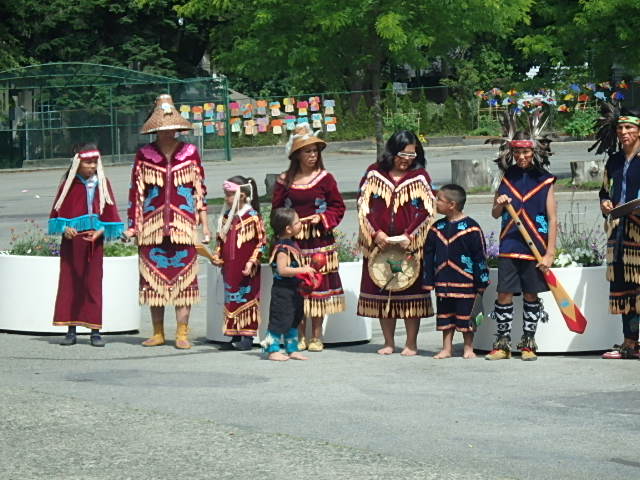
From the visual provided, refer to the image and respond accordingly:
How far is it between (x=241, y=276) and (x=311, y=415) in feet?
10.2

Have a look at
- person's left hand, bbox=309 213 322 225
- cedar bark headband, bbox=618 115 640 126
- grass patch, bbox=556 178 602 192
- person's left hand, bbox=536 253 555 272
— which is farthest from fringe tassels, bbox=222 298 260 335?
grass patch, bbox=556 178 602 192

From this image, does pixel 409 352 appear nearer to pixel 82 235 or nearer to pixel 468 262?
pixel 468 262

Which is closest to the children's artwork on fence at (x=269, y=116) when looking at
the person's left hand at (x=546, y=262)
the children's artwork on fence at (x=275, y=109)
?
the children's artwork on fence at (x=275, y=109)

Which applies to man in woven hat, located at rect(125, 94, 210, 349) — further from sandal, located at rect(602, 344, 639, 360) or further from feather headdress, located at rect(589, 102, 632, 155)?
sandal, located at rect(602, 344, 639, 360)

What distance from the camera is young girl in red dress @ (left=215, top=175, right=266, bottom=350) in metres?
11.7

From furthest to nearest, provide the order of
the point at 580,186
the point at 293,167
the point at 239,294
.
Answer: the point at 580,186 → the point at 239,294 → the point at 293,167

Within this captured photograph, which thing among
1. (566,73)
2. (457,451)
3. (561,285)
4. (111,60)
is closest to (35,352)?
(561,285)

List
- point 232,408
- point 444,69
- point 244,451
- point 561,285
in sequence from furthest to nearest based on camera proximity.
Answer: point 444,69
point 561,285
point 232,408
point 244,451

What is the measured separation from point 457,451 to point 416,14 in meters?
20.2

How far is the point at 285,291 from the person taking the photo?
11273 millimetres

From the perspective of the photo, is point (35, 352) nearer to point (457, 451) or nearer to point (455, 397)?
point (455, 397)

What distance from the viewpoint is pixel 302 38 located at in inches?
1069

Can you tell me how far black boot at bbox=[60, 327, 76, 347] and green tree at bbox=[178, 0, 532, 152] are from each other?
14.4 meters

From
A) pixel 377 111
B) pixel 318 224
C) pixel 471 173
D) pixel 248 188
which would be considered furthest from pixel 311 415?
pixel 377 111
